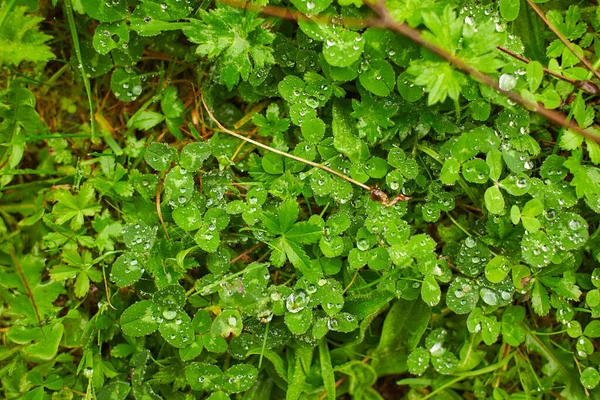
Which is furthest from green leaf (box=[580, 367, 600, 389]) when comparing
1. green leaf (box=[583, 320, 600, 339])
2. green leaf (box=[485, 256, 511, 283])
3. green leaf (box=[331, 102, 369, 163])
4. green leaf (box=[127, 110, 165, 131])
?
green leaf (box=[127, 110, 165, 131])

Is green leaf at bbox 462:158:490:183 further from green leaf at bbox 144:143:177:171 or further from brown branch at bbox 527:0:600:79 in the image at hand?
green leaf at bbox 144:143:177:171

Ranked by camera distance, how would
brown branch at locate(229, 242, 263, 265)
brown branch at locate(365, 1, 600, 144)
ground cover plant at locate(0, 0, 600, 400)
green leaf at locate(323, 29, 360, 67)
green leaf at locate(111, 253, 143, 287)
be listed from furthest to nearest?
brown branch at locate(229, 242, 263, 265) < green leaf at locate(111, 253, 143, 287) < ground cover plant at locate(0, 0, 600, 400) < green leaf at locate(323, 29, 360, 67) < brown branch at locate(365, 1, 600, 144)

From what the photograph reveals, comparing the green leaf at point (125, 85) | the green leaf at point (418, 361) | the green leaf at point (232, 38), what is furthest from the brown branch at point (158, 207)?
the green leaf at point (418, 361)

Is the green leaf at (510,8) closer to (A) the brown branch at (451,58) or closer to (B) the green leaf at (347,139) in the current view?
(A) the brown branch at (451,58)

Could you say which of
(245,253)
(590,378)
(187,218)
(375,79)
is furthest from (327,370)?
(375,79)

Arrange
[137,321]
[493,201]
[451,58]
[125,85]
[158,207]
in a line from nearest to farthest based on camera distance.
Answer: [451,58], [493,201], [137,321], [158,207], [125,85]

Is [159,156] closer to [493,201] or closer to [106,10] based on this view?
[106,10]

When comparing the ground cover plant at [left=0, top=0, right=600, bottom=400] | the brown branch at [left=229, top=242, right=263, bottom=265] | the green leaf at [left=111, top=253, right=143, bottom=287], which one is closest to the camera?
the ground cover plant at [left=0, top=0, right=600, bottom=400]

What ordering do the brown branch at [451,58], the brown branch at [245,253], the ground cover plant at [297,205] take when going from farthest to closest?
1. the brown branch at [245,253]
2. the ground cover plant at [297,205]
3. the brown branch at [451,58]

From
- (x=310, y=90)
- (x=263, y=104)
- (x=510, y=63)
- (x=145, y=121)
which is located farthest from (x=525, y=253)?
(x=145, y=121)
